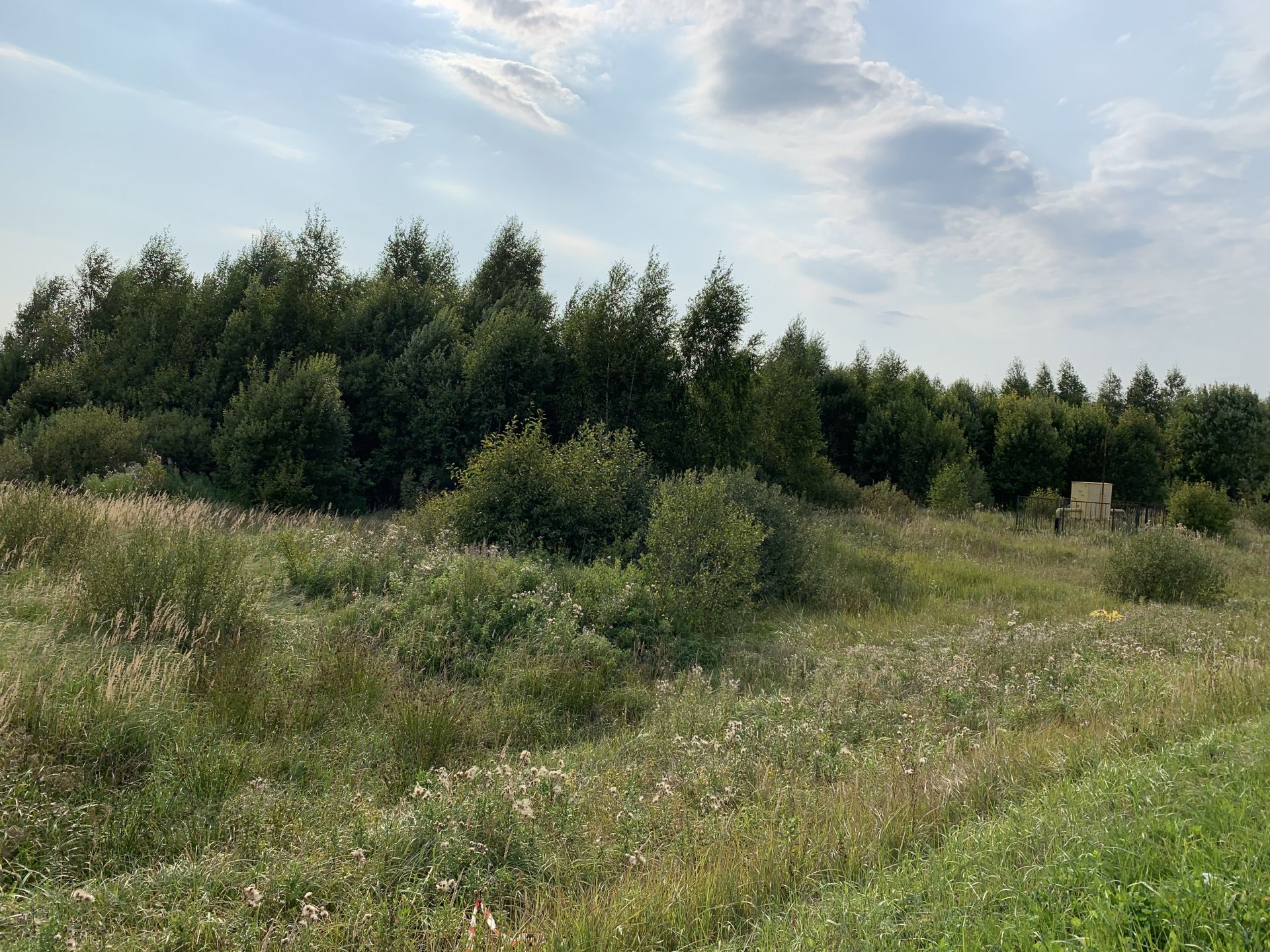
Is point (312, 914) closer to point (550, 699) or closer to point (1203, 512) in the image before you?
point (550, 699)

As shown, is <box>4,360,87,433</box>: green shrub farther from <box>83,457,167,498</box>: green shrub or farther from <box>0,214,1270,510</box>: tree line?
<box>83,457,167,498</box>: green shrub

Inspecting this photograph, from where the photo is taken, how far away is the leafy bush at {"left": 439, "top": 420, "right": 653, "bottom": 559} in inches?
505

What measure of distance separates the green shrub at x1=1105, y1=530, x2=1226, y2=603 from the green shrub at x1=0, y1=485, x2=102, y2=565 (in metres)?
16.0

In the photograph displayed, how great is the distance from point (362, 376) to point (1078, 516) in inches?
983

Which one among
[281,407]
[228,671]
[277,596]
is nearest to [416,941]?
[228,671]

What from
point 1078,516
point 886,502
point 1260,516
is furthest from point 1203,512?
point 1260,516

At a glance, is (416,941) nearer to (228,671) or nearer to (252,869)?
(252,869)

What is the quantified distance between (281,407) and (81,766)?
14.9 meters

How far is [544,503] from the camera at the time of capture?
513 inches

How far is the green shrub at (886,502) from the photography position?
89.0 feet

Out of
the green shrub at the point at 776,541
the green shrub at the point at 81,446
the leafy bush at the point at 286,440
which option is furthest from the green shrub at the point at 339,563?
the green shrub at the point at 81,446

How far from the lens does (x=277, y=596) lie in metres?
9.27

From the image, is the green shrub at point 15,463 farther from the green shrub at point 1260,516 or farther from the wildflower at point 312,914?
the green shrub at point 1260,516

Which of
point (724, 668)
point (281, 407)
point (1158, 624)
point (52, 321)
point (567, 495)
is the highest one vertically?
point (52, 321)
